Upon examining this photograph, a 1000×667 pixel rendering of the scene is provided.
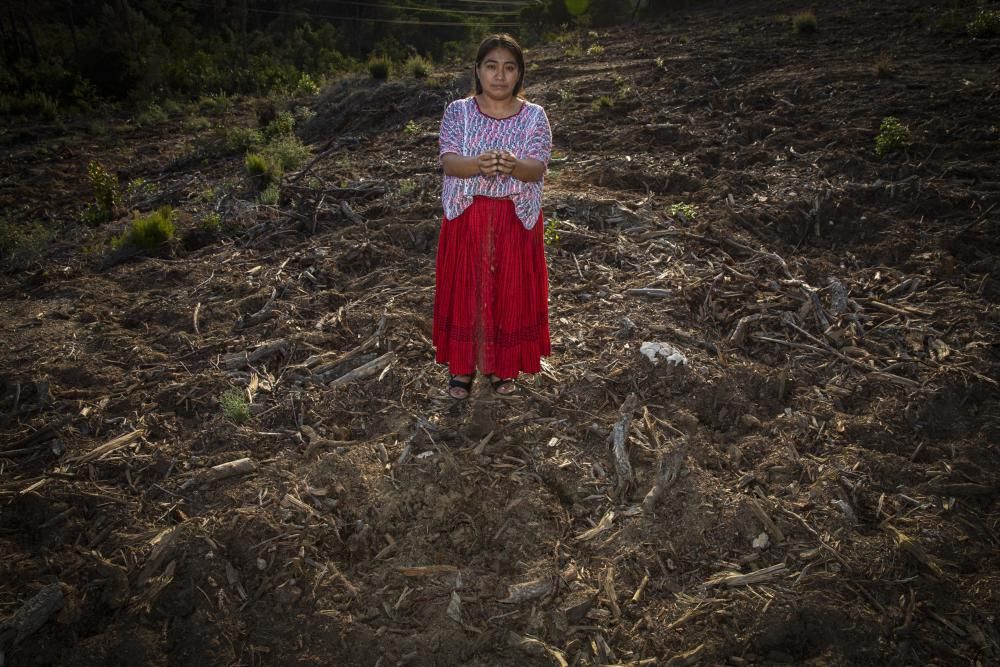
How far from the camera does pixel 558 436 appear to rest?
9.34 ft

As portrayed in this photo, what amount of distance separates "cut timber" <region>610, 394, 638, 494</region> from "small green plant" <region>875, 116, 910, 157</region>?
156 inches

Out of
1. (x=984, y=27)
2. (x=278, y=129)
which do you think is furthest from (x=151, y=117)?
(x=984, y=27)

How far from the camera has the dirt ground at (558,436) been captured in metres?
2.07

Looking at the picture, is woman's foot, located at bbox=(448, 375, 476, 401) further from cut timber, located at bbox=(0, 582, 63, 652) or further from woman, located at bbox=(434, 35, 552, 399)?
cut timber, located at bbox=(0, 582, 63, 652)

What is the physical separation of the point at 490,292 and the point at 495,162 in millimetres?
658

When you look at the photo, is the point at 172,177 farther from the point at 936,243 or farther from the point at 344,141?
the point at 936,243

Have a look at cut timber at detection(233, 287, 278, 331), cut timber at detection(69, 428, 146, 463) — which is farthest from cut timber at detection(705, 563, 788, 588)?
cut timber at detection(233, 287, 278, 331)

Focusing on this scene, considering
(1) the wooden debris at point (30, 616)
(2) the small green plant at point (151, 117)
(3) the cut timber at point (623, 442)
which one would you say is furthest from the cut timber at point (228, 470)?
(2) the small green plant at point (151, 117)

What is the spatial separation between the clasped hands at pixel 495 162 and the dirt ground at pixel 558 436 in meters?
1.23

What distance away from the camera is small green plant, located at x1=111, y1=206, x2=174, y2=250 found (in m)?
4.87

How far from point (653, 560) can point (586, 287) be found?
6.86ft

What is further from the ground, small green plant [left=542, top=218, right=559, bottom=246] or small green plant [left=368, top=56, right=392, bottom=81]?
small green plant [left=368, top=56, right=392, bottom=81]

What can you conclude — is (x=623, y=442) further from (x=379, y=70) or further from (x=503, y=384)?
(x=379, y=70)

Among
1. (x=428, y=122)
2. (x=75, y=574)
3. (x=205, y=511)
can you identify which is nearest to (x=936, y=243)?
(x=205, y=511)
